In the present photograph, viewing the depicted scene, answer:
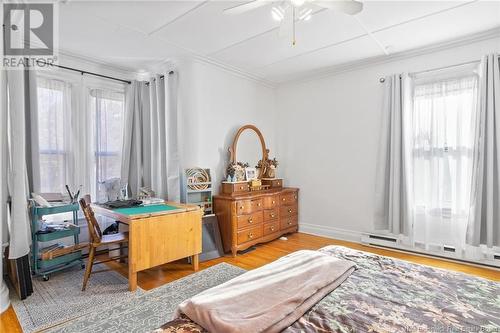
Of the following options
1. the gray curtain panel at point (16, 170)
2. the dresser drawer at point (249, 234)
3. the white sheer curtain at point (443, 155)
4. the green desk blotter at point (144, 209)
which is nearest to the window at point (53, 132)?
the gray curtain panel at point (16, 170)

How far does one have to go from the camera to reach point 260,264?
323 centimetres

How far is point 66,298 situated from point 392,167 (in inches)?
157

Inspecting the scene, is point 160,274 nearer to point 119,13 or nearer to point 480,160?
point 119,13

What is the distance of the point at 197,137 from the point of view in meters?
3.71

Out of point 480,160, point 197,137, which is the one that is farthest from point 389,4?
point 197,137

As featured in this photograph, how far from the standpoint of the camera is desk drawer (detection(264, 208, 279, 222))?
4.01 m

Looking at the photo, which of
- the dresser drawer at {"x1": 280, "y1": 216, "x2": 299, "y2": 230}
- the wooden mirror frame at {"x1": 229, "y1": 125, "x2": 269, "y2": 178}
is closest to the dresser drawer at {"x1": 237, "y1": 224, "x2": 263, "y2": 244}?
the dresser drawer at {"x1": 280, "y1": 216, "x2": 299, "y2": 230}

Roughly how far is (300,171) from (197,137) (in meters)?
1.99

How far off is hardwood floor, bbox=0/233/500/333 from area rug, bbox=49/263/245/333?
0.23 m

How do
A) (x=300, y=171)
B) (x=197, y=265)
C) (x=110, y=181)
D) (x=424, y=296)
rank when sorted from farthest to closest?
(x=300, y=171), (x=110, y=181), (x=197, y=265), (x=424, y=296)

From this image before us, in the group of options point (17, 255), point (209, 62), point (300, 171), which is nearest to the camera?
point (17, 255)

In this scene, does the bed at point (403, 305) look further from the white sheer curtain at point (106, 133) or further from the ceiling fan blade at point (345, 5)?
the white sheer curtain at point (106, 133)

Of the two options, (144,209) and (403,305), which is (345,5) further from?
(144,209)

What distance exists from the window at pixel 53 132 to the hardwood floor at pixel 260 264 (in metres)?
1.31
